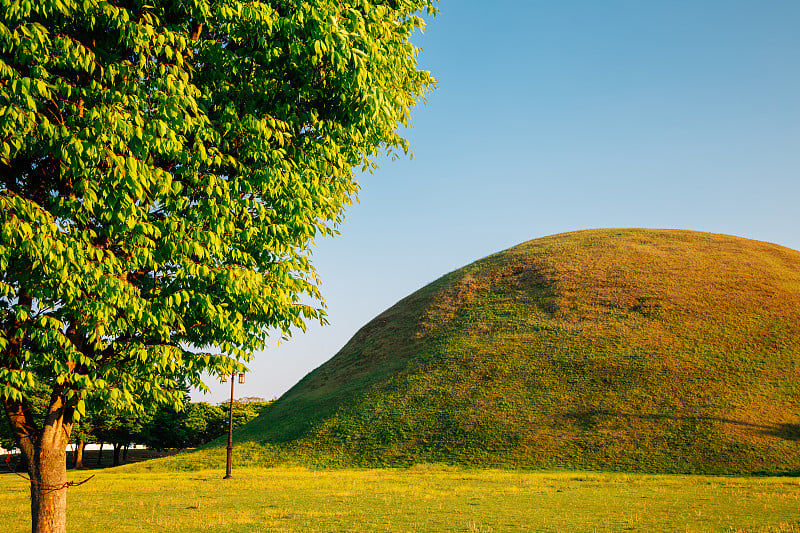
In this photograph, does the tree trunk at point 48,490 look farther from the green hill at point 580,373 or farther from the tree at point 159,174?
the green hill at point 580,373

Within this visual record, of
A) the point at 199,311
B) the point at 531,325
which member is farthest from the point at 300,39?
the point at 531,325

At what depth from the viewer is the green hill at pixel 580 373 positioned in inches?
1839

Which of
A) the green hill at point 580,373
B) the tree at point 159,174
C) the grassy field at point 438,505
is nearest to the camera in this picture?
the tree at point 159,174

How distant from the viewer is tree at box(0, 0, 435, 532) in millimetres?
6504

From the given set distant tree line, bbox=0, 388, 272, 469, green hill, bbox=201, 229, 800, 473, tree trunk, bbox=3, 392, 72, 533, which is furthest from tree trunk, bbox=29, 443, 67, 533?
distant tree line, bbox=0, 388, 272, 469

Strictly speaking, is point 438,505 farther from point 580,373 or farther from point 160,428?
point 160,428

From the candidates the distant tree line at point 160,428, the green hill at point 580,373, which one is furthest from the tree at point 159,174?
the distant tree line at point 160,428

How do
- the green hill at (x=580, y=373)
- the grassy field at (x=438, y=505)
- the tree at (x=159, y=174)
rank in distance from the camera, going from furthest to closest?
the green hill at (x=580, y=373) < the grassy field at (x=438, y=505) < the tree at (x=159, y=174)

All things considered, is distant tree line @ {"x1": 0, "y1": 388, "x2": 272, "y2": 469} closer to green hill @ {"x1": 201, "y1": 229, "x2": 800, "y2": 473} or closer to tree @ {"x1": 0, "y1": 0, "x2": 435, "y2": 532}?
green hill @ {"x1": 201, "y1": 229, "x2": 800, "y2": 473}

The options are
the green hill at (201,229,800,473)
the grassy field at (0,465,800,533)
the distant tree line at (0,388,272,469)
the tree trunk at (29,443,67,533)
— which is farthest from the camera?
the distant tree line at (0,388,272,469)

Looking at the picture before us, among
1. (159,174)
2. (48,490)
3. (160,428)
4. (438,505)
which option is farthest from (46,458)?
(160,428)

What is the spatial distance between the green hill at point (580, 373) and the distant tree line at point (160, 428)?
17.1m

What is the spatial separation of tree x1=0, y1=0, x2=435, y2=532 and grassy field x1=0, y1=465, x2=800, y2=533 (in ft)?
36.1

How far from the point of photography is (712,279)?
73.2m
